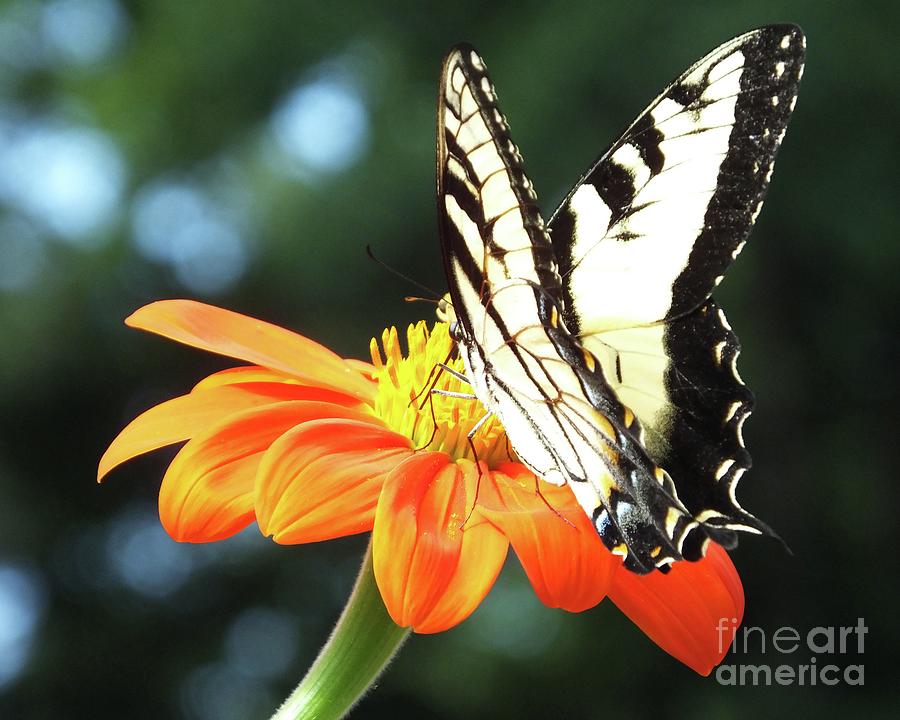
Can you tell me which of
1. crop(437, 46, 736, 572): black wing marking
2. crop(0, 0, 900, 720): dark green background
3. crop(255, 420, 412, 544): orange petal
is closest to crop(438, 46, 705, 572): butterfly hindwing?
crop(437, 46, 736, 572): black wing marking

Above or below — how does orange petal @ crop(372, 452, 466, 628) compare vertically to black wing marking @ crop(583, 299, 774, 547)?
below

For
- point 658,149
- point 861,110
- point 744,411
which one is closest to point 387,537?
point 744,411

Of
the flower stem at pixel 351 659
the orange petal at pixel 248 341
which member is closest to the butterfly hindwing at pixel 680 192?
the orange petal at pixel 248 341

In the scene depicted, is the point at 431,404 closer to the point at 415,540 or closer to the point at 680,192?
the point at 415,540

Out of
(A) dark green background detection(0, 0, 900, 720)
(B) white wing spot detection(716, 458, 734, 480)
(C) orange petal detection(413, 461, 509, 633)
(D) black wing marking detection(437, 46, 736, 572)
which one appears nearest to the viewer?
(C) orange petal detection(413, 461, 509, 633)

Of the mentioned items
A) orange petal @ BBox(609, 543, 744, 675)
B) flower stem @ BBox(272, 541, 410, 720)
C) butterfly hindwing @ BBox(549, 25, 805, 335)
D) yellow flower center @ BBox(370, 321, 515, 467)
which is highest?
butterfly hindwing @ BBox(549, 25, 805, 335)

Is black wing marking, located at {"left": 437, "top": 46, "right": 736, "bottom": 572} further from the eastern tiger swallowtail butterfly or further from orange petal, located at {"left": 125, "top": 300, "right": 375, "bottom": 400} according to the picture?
orange petal, located at {"left": 125, "top": 300, "right": 375, "bottom": 400}

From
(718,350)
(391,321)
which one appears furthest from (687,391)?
(391,321)
